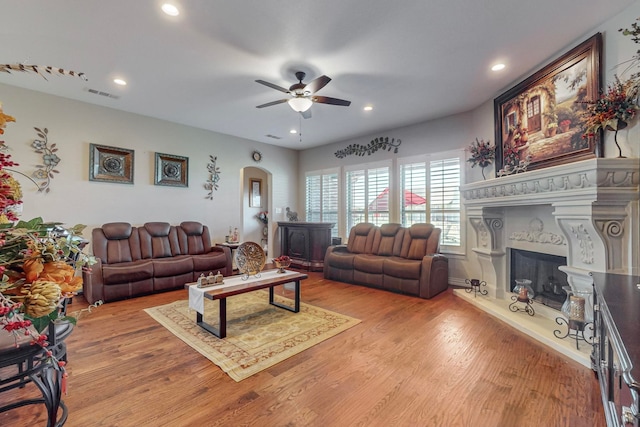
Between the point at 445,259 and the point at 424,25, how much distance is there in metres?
3.24

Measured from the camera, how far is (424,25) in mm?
2525

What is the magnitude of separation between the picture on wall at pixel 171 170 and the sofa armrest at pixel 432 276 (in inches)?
174

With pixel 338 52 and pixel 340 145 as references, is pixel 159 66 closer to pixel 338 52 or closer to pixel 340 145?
pixel 338 52

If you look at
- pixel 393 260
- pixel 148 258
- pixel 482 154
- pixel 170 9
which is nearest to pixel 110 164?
pixel 148 258

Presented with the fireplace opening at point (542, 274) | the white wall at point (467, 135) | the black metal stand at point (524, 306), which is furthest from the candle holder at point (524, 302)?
the white wall at point (467, 135)

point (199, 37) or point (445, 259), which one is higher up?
point (199, 37)

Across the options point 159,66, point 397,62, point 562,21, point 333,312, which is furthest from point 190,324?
point 562,21

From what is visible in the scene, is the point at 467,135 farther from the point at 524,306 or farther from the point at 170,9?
the point at 170,9

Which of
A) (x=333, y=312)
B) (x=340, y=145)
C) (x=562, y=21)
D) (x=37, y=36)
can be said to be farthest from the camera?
(x=340, y=145)

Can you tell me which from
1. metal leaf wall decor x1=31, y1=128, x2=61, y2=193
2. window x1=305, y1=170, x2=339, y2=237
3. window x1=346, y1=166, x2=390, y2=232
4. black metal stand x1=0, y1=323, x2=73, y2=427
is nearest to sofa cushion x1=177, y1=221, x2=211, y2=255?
metal leaf wall decor x1=31, y1=128, x2=61, y2=193

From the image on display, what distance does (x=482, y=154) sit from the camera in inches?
160

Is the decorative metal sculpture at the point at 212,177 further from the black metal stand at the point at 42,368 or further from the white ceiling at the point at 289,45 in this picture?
the black metal stand at the point at 42,368

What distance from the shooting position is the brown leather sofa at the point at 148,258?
387 cm

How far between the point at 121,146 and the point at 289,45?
3.51 metres
